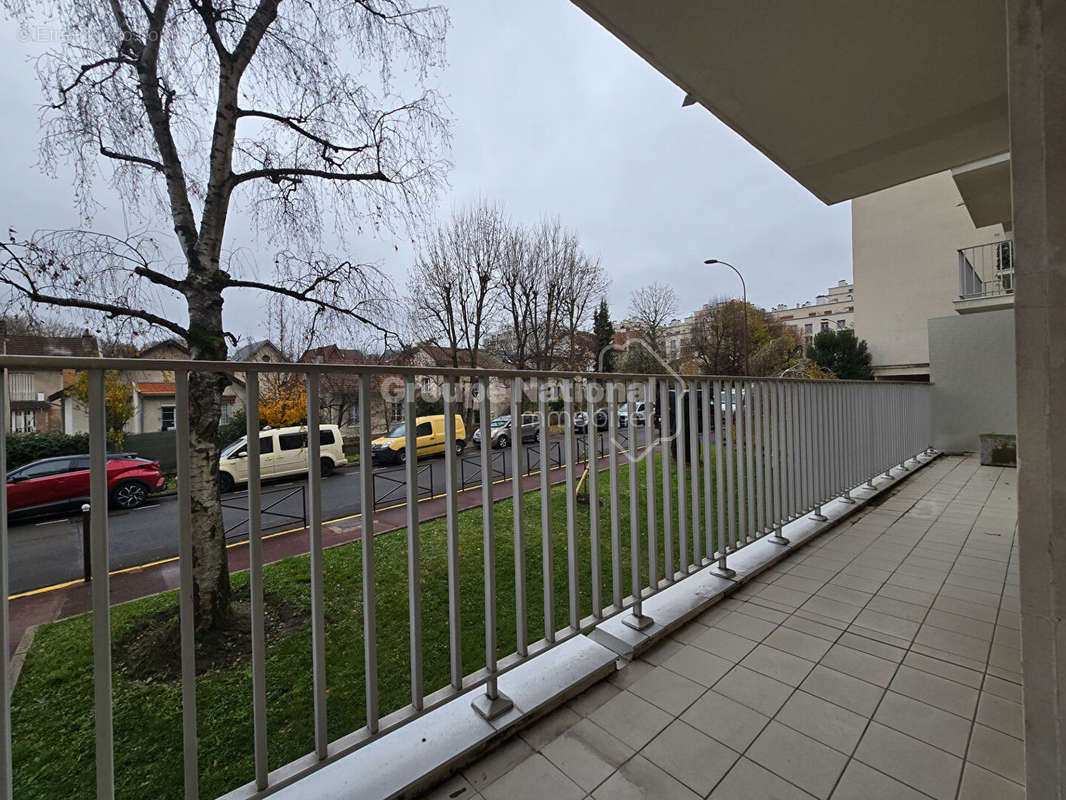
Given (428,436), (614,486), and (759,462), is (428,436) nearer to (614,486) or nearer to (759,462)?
(614,486)

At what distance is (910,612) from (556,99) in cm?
1213

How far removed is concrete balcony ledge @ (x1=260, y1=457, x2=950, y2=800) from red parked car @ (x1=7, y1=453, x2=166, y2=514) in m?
1.00

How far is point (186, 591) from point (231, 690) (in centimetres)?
203

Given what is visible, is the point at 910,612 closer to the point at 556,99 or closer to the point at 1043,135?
the point at 1043,135

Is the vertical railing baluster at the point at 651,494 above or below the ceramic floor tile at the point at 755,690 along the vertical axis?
above

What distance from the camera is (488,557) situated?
1.41 metres

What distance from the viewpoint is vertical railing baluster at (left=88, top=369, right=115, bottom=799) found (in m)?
0.83

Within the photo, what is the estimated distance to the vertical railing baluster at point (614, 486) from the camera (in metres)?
1.84

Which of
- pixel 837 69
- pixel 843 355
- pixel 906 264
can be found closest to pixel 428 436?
pixel 837 69

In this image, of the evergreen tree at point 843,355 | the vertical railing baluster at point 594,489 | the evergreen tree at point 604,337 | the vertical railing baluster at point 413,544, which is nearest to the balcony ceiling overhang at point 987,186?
the vertical railing baluster at point 594,489

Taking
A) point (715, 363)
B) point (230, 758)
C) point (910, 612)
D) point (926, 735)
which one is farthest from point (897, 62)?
point (715, 363)

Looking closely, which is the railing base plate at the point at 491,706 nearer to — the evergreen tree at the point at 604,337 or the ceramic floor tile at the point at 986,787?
the ceramic floor tile at the point at 986,787

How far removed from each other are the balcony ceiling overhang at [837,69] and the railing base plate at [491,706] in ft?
8.78

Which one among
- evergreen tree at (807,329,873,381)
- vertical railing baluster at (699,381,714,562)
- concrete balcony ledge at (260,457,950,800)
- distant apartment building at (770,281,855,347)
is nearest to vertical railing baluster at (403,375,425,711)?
concrete balcony ledge at (260,457,950,800)
